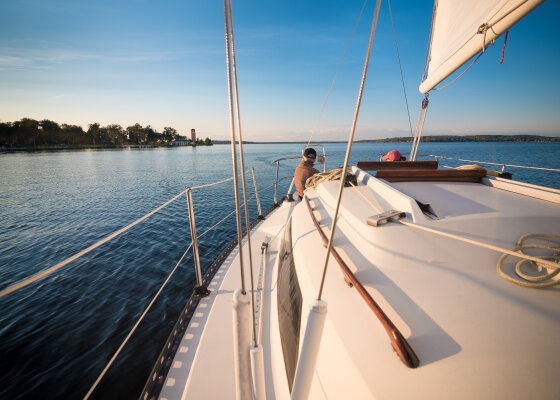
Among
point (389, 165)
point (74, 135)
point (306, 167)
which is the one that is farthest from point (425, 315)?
point (74, 135)

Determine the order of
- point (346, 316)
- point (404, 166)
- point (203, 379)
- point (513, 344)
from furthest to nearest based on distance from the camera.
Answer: point (404, 166)
point (203, 379)
point (346, 316)
point (513, 344)

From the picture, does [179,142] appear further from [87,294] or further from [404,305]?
[404,305]

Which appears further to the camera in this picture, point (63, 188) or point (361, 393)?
point (63, 188)

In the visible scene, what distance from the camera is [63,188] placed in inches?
685

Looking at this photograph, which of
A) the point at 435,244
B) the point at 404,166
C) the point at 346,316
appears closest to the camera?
the point at 346,316

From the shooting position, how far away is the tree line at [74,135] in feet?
218

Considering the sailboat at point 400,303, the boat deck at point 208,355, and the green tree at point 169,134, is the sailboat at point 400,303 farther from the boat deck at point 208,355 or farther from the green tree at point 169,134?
the green tree at point 169,134

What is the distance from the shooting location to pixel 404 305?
3.56 feet

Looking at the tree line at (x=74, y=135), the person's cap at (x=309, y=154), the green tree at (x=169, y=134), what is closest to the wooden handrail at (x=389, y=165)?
the person's cap at (x=309, y=154)

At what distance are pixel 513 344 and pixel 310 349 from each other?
0.81 metres

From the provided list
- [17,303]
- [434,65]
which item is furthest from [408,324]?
[17,303]

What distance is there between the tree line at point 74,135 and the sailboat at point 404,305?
332ft

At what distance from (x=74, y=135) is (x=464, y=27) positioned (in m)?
113

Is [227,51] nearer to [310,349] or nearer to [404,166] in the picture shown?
[310,349]
